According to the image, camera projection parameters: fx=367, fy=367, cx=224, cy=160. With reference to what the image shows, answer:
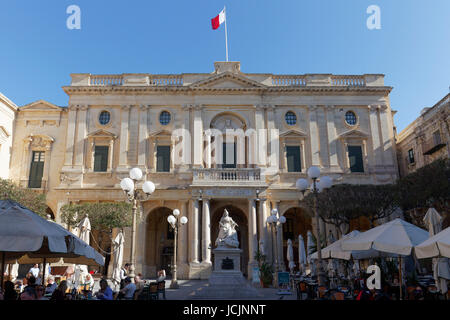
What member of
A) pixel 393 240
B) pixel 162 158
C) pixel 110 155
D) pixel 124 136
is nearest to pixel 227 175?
pixel 162 158

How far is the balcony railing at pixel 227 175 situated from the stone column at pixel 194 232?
191 cm

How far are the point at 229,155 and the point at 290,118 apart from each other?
20.3 ft

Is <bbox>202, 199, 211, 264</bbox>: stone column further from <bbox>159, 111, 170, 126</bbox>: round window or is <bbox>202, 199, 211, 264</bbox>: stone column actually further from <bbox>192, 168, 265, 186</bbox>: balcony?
<bbox>159, 111, 170, 126</bbox>: round window

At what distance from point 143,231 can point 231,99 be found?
1313 cm

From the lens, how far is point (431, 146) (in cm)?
2800

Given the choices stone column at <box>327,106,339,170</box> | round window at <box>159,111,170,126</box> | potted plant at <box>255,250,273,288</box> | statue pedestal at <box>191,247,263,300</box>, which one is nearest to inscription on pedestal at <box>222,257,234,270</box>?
statue pedestal at <box>191,247,263,300</box>

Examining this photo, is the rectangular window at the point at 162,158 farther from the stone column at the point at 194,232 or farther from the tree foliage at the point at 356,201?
the tree foliage at the point at 356,201

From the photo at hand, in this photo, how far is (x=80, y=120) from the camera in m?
30.6

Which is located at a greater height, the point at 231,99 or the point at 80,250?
the point at 231,99

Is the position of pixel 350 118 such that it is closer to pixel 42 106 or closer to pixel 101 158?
pixel 101 158
